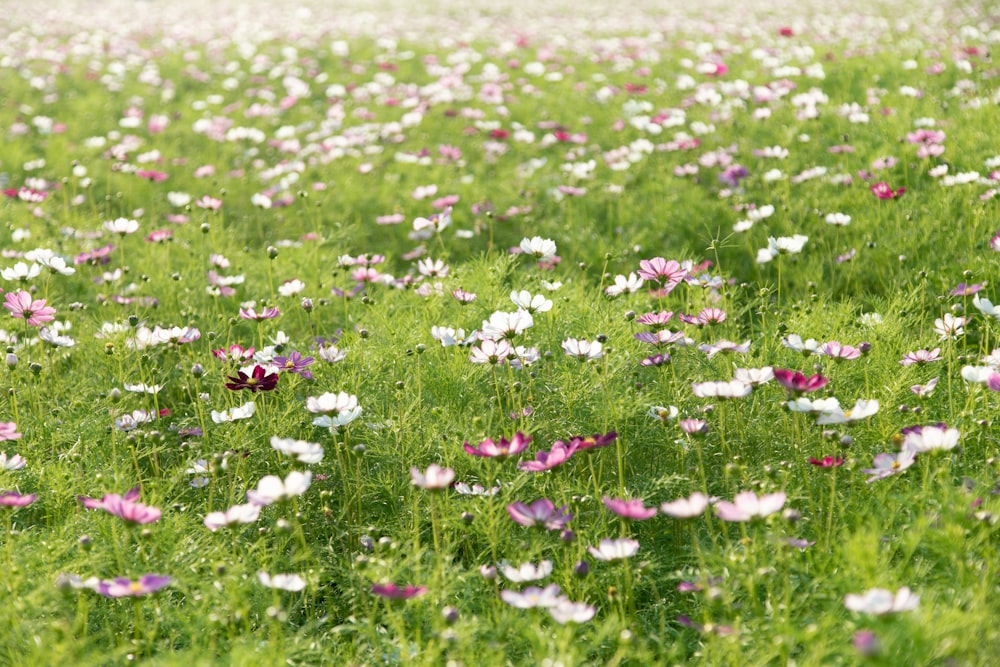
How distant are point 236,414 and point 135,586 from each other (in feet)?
2.11

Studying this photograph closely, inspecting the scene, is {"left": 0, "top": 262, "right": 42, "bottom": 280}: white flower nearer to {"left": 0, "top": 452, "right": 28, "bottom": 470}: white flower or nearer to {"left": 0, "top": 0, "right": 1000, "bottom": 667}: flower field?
{"left": 0, "top": 0, "right": 1000, "bottom": 667}: flower field

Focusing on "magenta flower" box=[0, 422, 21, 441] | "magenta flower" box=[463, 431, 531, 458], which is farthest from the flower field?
"magenta flower" box=[0, 422, 21, 441]

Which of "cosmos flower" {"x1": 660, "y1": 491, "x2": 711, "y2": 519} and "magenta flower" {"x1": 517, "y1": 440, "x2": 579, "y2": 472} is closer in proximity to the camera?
"cosmos flower" {"x1": 660, "y1": 491, "x2": 711, "y2": 519}

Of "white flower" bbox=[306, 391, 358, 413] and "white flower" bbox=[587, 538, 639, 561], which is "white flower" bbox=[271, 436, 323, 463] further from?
"white flower" bbox=[587, 538, 639, 561]

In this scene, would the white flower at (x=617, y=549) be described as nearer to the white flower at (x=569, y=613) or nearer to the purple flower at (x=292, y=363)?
the white flower at (x=569, y=613)

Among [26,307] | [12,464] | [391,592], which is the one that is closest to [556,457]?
[391,592]

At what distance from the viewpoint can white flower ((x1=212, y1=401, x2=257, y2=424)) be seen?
2.11m

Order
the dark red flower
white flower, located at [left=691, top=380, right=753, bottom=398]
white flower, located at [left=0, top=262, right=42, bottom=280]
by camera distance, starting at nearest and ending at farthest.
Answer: white flower, located at [left=691, top=380, right=753, bottom=398] < the dark red flower < white flower, located at [left=0, top=262, right=42, bottom=280]

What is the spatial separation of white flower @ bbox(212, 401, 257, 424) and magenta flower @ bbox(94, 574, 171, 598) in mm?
590

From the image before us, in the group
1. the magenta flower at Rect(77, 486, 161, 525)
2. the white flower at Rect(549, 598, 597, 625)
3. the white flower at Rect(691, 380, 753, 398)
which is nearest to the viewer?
the white flower at Rect(549, 598, 597, 625)

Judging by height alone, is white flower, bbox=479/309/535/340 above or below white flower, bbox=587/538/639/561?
above

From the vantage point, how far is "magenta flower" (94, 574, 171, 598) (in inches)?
60.2

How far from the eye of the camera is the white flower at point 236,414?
2.11 m

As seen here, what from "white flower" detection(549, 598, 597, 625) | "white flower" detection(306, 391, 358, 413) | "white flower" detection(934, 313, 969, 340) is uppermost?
"white flower" detection(934, 313, 969, 340)
